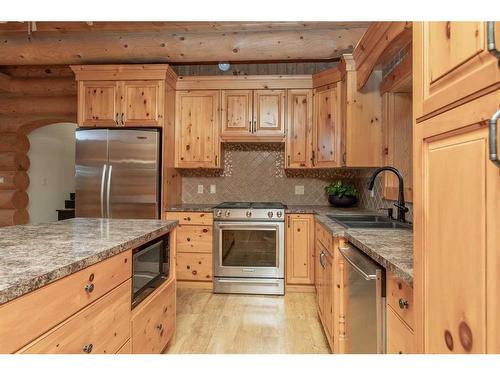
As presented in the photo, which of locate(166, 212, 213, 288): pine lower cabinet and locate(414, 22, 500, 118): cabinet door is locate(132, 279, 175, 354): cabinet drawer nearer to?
locate(166, 212, 213, 288): pine lower cabinet

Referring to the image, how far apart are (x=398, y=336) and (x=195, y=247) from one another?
99.6 inches

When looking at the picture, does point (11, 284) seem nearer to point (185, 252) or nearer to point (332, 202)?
point (185, 252)

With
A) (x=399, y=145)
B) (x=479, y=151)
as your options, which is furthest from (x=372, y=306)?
(x=399, y=145)

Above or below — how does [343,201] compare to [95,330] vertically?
above

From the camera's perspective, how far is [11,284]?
2.61 ft

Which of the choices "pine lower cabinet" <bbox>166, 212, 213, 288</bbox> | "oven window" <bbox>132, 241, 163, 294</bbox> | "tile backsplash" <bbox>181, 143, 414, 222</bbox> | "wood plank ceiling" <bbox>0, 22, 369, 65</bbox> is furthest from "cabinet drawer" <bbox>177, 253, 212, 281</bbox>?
"wood plank ceiling" <bbox>0, 22, 369, 65</bbox>

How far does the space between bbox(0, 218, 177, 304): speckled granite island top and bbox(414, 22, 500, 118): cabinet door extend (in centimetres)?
115

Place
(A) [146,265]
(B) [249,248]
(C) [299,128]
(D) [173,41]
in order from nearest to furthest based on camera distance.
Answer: (A) [146,265], (D) [173,41], (B) [249,248], (C) [299,128]

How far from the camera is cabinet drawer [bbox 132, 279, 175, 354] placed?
5.20 feet

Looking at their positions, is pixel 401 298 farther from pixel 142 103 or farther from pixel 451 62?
pixel 142 103

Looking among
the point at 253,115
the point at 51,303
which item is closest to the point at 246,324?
the point at 51,303

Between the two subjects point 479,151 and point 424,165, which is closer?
point 479,151

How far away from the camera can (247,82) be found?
11.7ft
